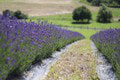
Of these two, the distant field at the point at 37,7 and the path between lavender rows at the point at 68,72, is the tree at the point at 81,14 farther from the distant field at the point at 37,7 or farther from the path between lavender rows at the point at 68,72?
the path between lavender rows at the point at 68,72

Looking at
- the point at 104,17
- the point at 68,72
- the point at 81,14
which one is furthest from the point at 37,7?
the point at 68,72

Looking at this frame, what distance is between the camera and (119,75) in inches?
234

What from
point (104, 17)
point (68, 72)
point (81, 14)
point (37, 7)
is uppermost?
point (68, 72)

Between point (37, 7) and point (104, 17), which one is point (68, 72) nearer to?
point (104, 17)

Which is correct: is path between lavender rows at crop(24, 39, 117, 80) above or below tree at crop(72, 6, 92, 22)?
above

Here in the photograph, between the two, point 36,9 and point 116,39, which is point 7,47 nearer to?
point 116,39

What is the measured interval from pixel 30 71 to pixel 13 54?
71.0 inches

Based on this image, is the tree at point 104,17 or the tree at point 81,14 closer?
the tree at point 81,14

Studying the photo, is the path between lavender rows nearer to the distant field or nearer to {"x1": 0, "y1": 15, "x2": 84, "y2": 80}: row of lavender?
{"x1": 0, "y1": 15, "x2": 84, "y2": 80}: row of lavender

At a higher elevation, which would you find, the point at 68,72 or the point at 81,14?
the point at 68,72

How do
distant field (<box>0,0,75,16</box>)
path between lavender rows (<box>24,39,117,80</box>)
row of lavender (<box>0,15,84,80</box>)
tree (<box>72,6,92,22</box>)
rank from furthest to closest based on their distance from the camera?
distant field (<box>0,0,75,16</box>) < tree (<box>72,6,92,22</box>) < path between lavender rows (<box>24,39,117,80</box>) < row of lavender (<box>0,15,84,80</box>)

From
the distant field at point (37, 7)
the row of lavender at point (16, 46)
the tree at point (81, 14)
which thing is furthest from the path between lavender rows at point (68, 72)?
the distant field at point (37, 7)

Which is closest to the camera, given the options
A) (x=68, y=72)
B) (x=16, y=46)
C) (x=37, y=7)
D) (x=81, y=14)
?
(x=16, y=46)

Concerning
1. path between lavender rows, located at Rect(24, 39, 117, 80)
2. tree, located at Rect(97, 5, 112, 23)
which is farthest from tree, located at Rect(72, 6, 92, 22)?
path between lavender rows, located at Rect(24, 39, 117, 80)
